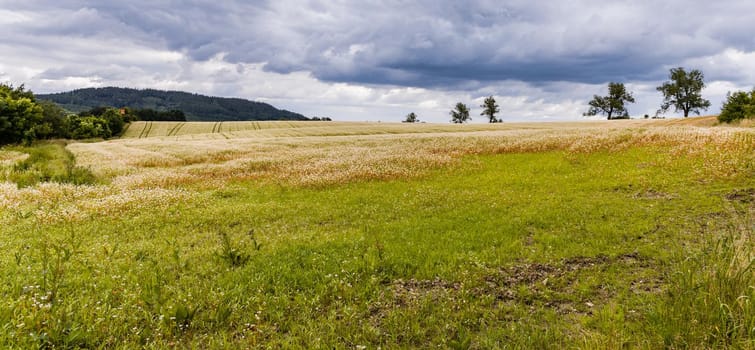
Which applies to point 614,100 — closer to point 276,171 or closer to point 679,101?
point 679,101

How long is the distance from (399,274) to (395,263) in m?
0.51

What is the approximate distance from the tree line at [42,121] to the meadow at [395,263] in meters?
60.6

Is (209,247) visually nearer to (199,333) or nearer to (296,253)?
(296,253)

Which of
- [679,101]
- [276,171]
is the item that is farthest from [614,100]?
[276,171]

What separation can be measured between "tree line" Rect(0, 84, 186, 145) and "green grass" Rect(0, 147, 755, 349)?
230 ft

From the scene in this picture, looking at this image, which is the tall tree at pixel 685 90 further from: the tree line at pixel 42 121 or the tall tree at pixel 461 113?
the tree line at pixel 42 121

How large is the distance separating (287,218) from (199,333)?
25.6 feet

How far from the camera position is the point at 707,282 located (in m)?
5.68

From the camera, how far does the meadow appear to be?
5.80 metres

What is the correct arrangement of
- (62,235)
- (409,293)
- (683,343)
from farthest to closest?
1. (62,235)
2. (409,293)
3. (683,343)

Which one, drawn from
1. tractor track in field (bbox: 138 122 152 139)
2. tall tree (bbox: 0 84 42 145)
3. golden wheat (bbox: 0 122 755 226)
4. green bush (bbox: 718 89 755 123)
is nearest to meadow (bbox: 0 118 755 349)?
golden wheat (bbox: 0 122 755 226)

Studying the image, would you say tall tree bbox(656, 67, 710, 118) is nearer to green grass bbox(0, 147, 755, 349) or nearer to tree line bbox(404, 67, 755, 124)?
tree line bbox(404, 67, 755, 124)

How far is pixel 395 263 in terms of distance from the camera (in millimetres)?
8930

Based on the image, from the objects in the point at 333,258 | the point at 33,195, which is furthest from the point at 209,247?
the point at 33,195
